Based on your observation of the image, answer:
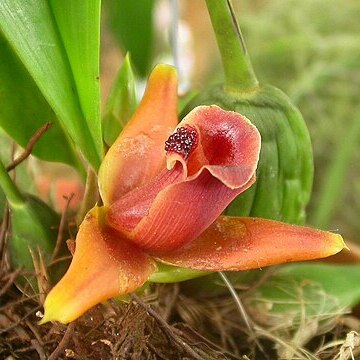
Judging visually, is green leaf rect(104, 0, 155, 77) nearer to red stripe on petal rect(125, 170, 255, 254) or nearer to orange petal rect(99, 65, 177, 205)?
orange petal rect(99, 65, 177, 205)

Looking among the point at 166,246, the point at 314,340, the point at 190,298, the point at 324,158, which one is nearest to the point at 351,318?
the point at 314,340

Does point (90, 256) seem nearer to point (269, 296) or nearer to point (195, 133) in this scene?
point (195, 133)

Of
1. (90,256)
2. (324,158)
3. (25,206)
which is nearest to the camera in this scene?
(90,256)

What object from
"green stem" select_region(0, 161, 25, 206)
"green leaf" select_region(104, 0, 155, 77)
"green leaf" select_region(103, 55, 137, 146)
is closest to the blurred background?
"green leaf" select_region(104, 0, 155, 77)

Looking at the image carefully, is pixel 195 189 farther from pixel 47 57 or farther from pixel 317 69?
pixel 317 69

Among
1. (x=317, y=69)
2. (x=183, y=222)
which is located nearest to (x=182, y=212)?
(x=183, y=222)
